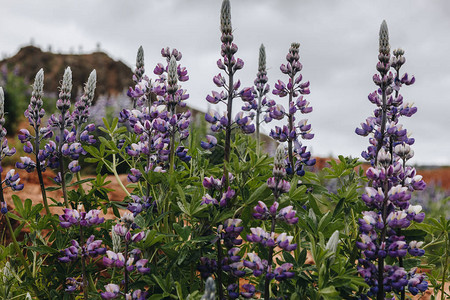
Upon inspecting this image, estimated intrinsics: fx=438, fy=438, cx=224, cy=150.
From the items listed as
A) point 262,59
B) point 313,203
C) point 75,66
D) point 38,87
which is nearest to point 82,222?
point 38,87

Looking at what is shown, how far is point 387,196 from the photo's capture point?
2.04m

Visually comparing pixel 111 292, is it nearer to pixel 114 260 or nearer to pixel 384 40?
pixel 114 260

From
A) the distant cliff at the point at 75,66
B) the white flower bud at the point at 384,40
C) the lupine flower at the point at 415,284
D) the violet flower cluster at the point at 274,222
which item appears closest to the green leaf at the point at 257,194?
the violet flower cluster at the point at 274,222

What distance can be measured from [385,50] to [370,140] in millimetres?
533

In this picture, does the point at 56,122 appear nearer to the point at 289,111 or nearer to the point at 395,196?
the point at 289,111

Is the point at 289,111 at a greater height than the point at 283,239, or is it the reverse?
the point at 289,111

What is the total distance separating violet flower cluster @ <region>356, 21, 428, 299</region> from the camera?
202 centimetres

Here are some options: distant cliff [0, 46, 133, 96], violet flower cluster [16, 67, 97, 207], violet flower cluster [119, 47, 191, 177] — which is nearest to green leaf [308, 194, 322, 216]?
violet flower cluster [119, 47, 191, 177]

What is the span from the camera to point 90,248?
2.31 metres

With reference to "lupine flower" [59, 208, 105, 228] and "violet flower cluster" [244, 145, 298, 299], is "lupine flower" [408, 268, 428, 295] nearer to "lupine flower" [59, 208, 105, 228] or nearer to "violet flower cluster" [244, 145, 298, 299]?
"violet flower cluster" [244, 145, 298, 299]

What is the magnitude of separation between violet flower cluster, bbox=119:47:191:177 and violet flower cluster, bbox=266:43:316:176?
0.56m

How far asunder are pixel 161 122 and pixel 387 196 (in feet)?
3.87

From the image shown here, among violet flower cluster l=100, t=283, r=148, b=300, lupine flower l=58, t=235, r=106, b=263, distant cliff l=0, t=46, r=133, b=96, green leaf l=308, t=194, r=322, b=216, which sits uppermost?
distant cliff l=0, t=46, r=133, b=96

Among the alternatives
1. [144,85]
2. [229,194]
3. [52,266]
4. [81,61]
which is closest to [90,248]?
[52,266]
